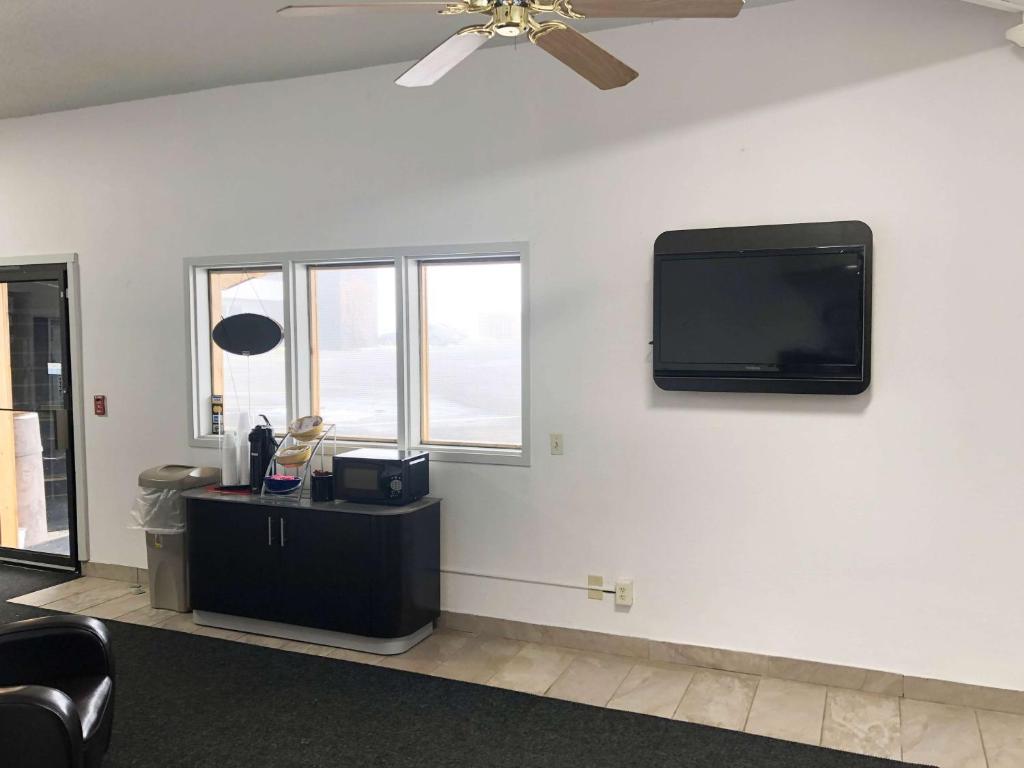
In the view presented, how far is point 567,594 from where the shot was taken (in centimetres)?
402

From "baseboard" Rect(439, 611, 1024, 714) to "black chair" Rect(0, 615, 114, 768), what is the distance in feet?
6.05

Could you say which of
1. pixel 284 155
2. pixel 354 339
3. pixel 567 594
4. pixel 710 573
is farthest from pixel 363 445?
pixel 710 573

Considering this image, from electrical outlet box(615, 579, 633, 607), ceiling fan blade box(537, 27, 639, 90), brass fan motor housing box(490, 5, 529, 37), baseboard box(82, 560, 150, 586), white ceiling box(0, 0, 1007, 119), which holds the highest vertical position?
white ceiling box(0, 0, 1007, 119)

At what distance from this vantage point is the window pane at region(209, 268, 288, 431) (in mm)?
4738

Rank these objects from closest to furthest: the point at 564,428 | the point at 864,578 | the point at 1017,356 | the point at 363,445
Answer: the point at 1017,356 → the point at 864,578 → the point at 564,428 → the point at 363,445

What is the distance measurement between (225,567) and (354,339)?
137 centimetres

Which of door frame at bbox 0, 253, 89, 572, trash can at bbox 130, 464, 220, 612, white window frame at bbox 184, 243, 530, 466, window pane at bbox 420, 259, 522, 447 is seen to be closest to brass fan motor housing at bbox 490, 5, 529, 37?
white window frame at bbox 184, 243, 530, 466

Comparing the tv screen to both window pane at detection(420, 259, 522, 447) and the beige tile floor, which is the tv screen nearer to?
window pane at detection(420, 259, 522, 447)

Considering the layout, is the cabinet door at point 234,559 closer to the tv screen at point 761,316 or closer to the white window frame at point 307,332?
the white window frame at point 307,332

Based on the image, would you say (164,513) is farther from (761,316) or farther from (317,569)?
(761,316)

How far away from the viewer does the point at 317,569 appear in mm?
4020

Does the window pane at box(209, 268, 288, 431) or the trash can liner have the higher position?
the window pane at box(209, 268, 288, 431)

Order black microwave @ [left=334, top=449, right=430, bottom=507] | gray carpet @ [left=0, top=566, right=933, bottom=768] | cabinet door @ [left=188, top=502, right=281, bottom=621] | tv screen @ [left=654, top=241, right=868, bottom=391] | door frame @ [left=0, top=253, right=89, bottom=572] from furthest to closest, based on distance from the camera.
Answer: door frame @ [left=0, top=253, right=89, bottom=572], cabinet door @ [left=188, top=502, right=281, bottom=621], black microwave @ [left=334, top=449, right=430, bottom=507], tv screen @ [left=654, top=241, right=868, bottom=391], gray carpet @ [left=0, top=566, right=933, bottom=768]

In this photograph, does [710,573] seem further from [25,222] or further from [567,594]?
[25,222]
